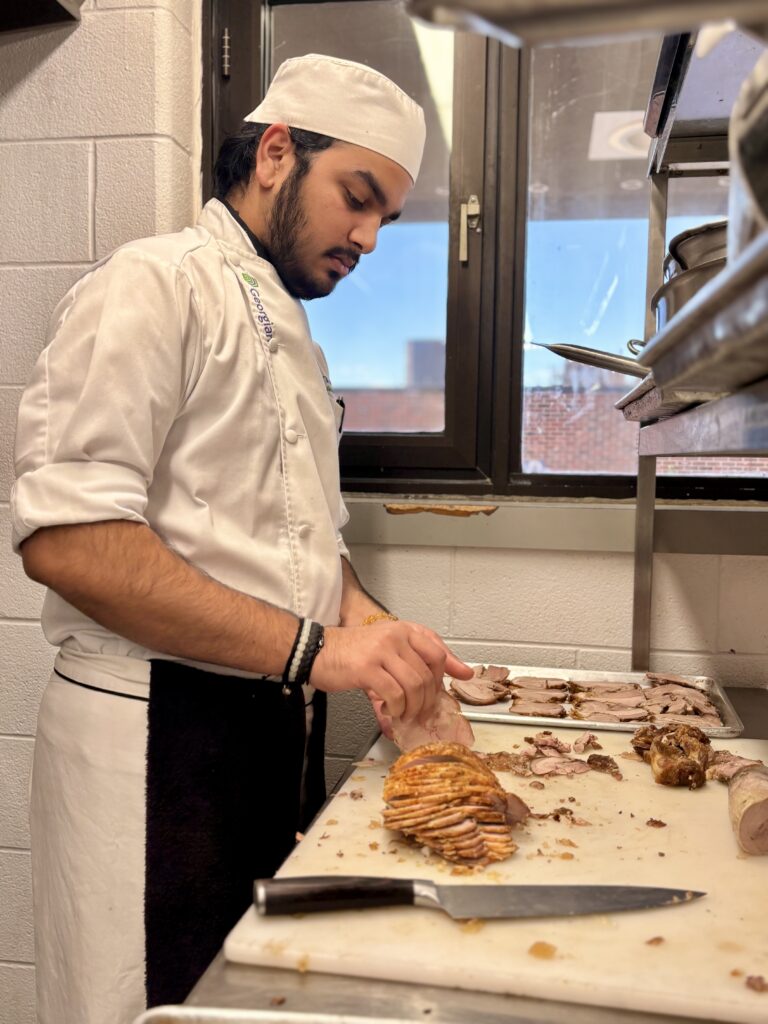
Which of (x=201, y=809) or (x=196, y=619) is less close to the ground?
(x=196, y=619)

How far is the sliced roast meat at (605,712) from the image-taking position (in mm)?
1499

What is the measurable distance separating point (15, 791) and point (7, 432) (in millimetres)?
800

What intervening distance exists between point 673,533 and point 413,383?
0.71 meters

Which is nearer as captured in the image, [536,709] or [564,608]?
[536,709]

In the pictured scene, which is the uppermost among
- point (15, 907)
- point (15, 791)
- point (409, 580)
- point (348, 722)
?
point (409, 580)

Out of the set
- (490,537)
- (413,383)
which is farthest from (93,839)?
(413,383)

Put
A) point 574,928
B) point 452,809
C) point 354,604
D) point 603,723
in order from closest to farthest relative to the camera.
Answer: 1. point 574,928
2. point 452,809
3. point 603,723
4. point 354,604

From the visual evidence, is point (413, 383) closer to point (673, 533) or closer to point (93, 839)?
point (673, 533)

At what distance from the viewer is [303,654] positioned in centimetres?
119

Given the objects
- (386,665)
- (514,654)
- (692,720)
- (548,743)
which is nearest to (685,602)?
(514,654)

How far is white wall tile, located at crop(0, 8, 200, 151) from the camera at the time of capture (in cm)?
187

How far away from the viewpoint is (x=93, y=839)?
1242 mm

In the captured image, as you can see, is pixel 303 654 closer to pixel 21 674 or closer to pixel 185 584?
pixel 185 584

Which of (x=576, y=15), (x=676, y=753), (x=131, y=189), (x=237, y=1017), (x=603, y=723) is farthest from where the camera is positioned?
(x=131, y=189)
